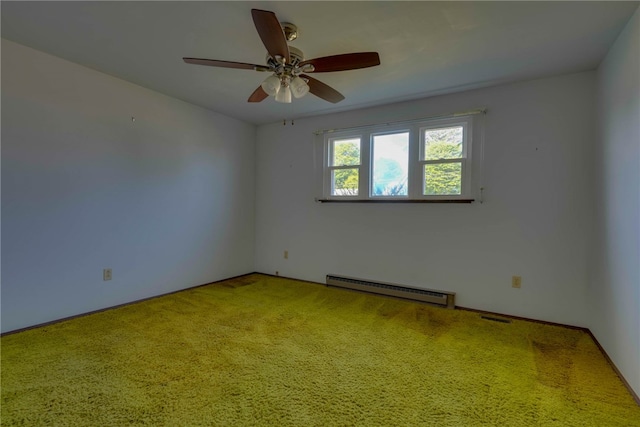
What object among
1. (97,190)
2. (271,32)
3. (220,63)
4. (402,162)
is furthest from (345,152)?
(97,190)

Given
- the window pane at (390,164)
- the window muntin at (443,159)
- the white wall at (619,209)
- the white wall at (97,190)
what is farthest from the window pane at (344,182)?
the white wall at (619,209)

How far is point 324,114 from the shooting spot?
154 inches

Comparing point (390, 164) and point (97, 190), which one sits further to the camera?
point (390, 164)

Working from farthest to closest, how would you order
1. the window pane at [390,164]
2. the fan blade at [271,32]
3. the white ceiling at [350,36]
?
the window pane at [390,164] → the white ceiling at [350,36] → the fan blade at [271,32]

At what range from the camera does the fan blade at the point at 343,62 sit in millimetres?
1826

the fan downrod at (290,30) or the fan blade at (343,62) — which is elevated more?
the fan downrod at (290,30)

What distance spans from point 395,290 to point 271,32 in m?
2.83

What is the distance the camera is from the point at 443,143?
3203 mm

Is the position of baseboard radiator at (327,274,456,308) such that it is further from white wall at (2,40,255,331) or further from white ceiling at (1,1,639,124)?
white ceiling at (1,1,639,124)

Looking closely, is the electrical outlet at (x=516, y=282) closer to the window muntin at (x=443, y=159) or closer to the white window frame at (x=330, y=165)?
the window muntin at (x=443, y=159)

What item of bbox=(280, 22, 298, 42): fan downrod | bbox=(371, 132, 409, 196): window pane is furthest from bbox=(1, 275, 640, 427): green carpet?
bbox=(280, 22, 298, 42): fan downrod

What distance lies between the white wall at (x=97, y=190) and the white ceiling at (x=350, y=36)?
326 mm

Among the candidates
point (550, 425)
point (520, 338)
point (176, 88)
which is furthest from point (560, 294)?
point (176, 88)

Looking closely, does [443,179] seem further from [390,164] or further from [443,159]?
[390,164]
